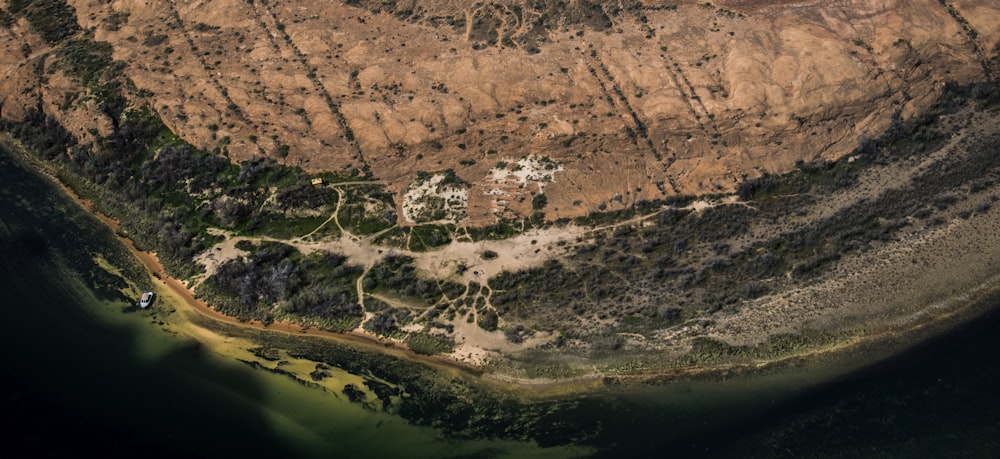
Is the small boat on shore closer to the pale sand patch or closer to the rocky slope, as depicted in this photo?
the rocky slope

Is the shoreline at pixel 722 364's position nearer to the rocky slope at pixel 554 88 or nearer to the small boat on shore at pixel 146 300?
the small boat on shore at pixel 146 300

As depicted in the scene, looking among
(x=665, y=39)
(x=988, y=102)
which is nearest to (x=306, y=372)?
(x=665, y=39)

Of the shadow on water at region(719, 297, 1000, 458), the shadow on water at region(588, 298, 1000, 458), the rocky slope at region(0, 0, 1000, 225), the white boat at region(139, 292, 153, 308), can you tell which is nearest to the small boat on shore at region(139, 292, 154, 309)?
the white boat at region(139, 292, 153, 308)

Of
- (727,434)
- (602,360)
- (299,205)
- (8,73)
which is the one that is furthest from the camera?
(8,73)

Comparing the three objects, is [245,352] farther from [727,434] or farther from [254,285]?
[727,434]

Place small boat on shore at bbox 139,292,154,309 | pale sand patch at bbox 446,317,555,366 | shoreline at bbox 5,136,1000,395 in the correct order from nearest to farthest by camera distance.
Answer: shoreline at bbox 5,136,1000,395
pale sand patch at bbox 446,317,555,366
small boat on shore at bbox 139,292,154,309

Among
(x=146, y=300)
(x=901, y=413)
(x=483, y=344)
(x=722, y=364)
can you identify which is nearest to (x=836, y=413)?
(x=901, y=413)

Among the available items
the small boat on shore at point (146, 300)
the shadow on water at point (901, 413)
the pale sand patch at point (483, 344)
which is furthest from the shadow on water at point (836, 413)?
the small boat on shore at point (146, 300)
